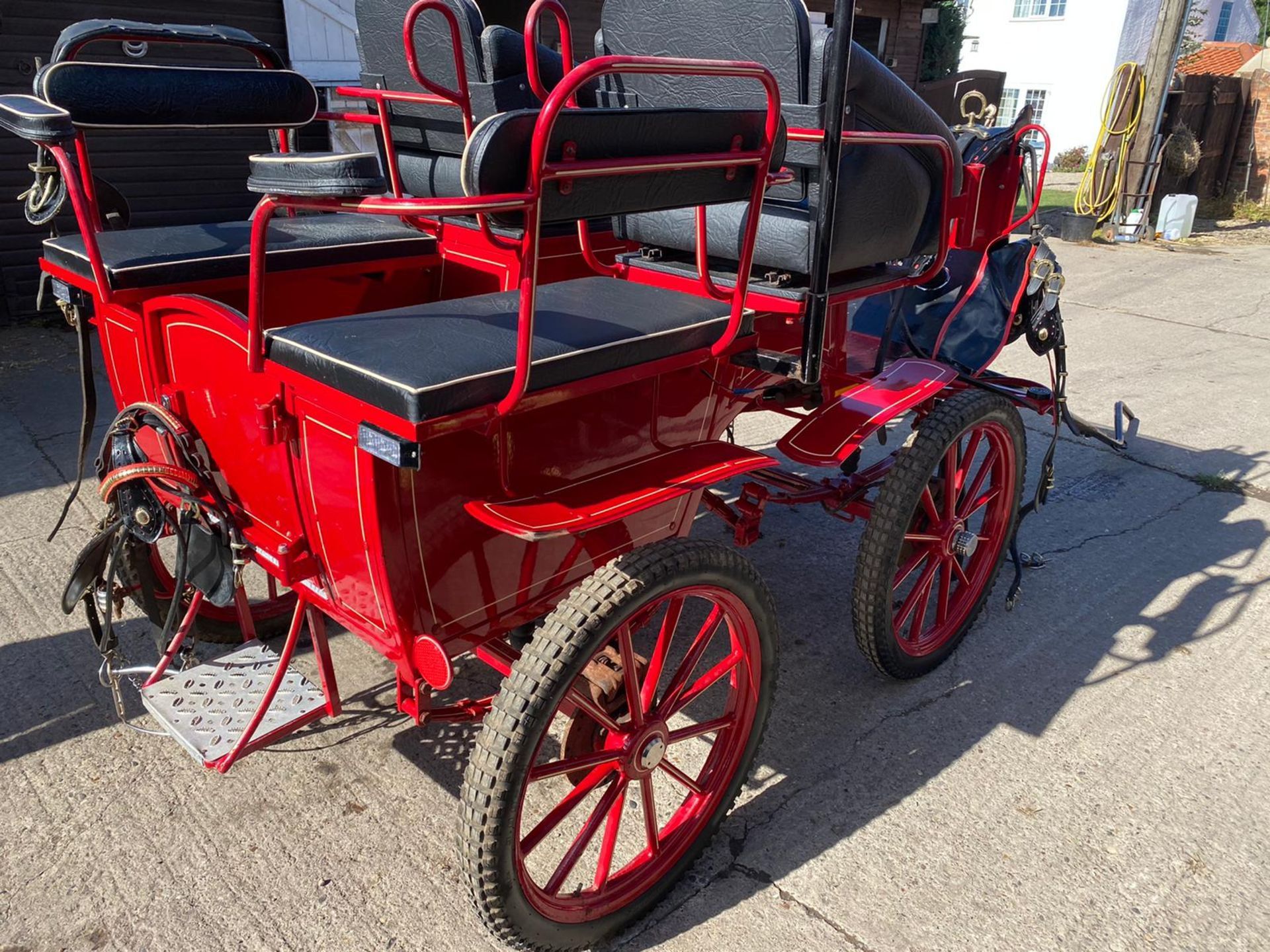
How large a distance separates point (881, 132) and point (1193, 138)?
1178cm

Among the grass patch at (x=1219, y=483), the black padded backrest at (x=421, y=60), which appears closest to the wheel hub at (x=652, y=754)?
the black padded backrest at (x=421, y=60)

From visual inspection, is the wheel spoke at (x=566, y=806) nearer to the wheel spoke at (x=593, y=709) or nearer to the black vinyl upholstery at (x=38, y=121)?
the wheel spoke at (x=593, y=709)

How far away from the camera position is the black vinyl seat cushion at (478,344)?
1.68 metres

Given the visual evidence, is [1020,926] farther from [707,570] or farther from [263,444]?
[263,444]

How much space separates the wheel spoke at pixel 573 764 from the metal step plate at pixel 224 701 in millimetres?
635

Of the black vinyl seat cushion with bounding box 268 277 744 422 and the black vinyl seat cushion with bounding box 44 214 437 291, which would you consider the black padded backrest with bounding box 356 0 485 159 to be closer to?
the black vinyl seat cushion with bounding box 44 214 437 291

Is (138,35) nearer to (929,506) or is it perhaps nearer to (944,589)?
(929,506)

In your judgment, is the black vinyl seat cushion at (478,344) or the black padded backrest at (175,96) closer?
the black vinyl seat cushion at (478,344)

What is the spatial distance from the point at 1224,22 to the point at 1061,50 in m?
10.6

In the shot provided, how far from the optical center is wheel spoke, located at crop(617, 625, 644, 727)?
1.95 metres

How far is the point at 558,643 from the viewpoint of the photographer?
5.83ft

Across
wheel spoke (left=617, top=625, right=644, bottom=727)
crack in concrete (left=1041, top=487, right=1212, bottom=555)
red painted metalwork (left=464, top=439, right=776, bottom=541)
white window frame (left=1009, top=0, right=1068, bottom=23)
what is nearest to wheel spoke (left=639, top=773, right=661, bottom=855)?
wheel spoke (left=617, top=625, right=644, bottom=727)

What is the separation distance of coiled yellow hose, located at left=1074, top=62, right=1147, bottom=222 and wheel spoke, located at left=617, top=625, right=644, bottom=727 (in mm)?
9617

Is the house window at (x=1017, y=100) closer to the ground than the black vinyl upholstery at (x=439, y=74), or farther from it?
closer to the ground
